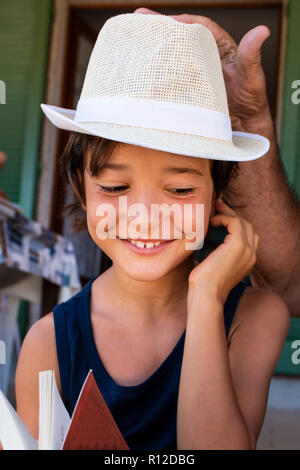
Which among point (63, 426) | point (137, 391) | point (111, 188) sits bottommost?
point (137, 391)

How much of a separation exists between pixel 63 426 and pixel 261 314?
1.70 feet

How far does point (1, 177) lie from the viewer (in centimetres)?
400

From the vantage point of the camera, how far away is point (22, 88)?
4.04 meters

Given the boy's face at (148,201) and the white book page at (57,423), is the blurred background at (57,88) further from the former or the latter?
the white book page at (57,423)

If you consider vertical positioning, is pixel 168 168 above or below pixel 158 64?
below

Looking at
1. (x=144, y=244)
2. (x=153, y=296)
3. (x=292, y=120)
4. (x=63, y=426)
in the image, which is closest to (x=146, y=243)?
(x=144, y=244)

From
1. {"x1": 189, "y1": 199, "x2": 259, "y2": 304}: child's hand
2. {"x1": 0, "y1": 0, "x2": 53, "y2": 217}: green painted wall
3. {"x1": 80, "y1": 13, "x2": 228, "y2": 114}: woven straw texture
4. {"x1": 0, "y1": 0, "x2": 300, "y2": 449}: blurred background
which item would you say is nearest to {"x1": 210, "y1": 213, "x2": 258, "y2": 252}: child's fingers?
{"x1": 189, "y1": 199, "x2": 259, "y2": 304}: child's hand

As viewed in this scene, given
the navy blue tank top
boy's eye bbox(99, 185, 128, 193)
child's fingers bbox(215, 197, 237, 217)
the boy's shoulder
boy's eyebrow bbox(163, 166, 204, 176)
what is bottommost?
the navy blue tank top

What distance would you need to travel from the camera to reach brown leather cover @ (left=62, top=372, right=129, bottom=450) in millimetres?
582

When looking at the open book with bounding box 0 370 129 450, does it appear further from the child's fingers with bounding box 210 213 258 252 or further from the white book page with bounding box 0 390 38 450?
the child's fingers with bounding box 210 213 258 252

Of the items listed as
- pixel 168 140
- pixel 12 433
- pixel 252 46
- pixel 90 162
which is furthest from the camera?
pixel 252 46

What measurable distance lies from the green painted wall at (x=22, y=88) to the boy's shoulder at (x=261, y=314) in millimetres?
3072

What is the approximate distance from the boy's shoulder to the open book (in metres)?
0.47

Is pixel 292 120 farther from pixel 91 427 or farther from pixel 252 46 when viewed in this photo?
pixel 91 427
